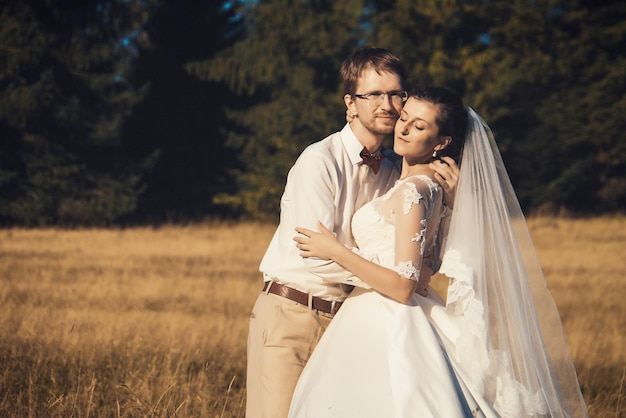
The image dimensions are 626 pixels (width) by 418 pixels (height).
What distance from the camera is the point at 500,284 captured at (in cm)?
375

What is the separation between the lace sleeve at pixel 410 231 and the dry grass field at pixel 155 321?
1.59 meters

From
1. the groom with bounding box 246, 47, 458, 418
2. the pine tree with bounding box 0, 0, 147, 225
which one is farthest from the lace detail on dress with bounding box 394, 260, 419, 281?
the pine tree with bounding box 0, 0, 147, 225

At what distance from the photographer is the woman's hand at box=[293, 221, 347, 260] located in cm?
352

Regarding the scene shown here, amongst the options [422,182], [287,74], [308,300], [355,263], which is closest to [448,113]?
[422,182]

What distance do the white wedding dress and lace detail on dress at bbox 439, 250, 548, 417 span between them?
4.1 inches

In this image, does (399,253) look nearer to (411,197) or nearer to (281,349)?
(411,197)

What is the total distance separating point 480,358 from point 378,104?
4.22 ft

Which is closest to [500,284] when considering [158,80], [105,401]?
[105,401]

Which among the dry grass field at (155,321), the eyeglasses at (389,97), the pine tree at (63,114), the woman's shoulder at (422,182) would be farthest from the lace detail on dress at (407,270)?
the pine tree at (63,114)

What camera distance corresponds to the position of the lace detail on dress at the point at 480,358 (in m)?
3.45

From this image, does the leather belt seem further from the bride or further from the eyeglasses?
the eyeglasses

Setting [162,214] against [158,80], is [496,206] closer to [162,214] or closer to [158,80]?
[162,214]

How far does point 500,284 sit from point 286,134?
74.0 ft

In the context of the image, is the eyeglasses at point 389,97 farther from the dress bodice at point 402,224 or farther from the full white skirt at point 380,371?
the full white skirt at point 380,371
